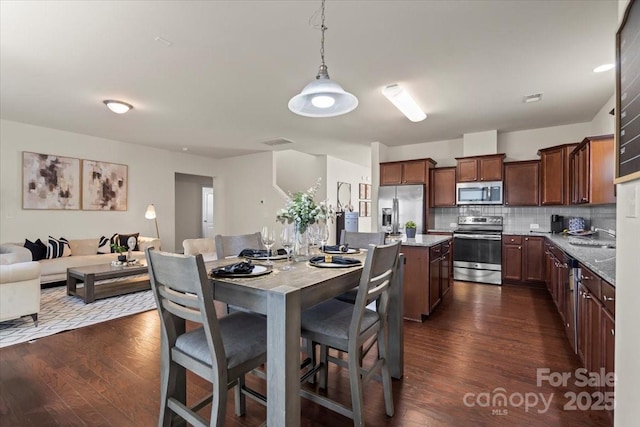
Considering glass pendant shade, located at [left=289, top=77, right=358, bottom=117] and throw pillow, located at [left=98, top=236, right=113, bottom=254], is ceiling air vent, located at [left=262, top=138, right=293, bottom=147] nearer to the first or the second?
throw pillow, located at [left=98, top=236, right=113, bottom=254]

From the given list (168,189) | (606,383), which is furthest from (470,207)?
(168,189)

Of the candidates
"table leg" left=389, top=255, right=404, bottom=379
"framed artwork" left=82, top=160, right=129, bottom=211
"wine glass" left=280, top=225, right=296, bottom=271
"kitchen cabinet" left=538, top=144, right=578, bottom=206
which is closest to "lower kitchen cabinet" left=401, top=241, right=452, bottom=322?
"table leg" left=389, top=255, right=404, bottom=379

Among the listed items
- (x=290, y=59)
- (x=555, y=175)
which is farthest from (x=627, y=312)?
(x=555, y=175)

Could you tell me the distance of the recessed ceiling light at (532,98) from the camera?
3701mm

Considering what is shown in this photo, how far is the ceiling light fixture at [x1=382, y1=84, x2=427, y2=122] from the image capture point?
11.4 feet

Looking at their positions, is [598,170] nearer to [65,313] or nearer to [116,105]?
[116,105]

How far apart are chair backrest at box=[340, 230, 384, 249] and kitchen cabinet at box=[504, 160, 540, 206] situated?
3.68 meters

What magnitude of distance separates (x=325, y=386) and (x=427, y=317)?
5.94 ft

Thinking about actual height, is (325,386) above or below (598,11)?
below

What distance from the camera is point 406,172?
5.89 meters

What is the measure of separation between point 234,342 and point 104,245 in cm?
541

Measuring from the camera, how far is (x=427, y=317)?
3.43m

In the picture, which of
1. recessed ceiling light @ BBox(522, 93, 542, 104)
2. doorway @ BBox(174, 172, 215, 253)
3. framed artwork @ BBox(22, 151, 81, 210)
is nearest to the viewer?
recessed ceiling light @ BBox(522, 93, 542, 104)

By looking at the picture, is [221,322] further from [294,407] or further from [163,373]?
[294,407]
